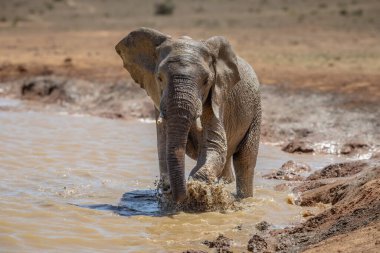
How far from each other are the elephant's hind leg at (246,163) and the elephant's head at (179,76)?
1.03 m

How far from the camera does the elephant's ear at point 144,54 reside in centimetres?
774

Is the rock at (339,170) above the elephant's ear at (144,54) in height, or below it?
below

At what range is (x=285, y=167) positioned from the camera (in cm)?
1053

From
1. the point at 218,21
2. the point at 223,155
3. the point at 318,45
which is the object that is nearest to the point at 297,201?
the point at 223,155

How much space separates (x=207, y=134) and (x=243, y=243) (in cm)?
133

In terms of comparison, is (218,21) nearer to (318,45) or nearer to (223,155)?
(318,45)

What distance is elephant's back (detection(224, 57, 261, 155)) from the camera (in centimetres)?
830

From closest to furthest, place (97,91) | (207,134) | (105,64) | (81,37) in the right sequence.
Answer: (207,134) → (97,91) → (105,64) → (81,37)

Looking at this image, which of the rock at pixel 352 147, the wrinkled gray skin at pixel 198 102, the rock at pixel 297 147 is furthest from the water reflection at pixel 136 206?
the rock at pixel 352 147

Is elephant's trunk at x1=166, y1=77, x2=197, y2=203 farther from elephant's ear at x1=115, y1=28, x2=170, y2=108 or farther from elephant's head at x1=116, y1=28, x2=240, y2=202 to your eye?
elephant's ear at x1=115, y1=28, x2=170, y2=108

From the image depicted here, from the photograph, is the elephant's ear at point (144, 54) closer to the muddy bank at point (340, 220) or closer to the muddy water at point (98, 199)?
the muddy water at point (98, 199)

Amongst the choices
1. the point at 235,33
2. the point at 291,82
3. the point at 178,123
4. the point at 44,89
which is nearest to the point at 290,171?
the point at 178,123

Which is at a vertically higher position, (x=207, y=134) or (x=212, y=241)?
(x=207, y=134)

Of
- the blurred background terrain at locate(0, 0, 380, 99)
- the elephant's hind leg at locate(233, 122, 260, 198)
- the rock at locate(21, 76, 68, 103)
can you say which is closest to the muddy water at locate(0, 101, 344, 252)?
the elephant's hind leg at locate(233, 122, 260, 198)
